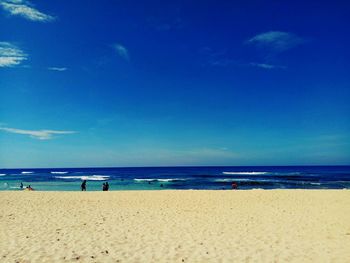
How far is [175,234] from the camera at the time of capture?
35.2 ft

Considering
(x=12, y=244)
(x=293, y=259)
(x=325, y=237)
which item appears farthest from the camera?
(x=325, y=237)

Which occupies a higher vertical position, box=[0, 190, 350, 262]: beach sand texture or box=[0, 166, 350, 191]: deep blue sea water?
box=[0, 190, 350, 262]: beach sand texture

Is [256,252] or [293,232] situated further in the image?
[293,232]

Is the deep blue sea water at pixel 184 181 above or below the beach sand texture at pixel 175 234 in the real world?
below

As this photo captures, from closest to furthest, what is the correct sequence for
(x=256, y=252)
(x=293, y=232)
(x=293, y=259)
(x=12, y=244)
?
(x=293, y=259) < (x=256, y=252) < (x=12, y=244) < (x=293, y=232)

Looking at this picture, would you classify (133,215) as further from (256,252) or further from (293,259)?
(293,259)

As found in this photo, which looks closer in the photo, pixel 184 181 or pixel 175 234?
pixel 175 234

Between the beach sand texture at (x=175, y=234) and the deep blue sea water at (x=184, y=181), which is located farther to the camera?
the deep blue sea water at (x=184, y=181)

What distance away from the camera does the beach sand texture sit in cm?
821

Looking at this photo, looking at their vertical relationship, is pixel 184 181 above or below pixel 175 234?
below

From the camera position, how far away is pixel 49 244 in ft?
30.3

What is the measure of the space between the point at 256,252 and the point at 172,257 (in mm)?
2163

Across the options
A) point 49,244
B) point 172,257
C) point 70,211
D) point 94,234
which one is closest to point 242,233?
point 172,257

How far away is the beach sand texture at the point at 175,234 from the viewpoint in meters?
8.21
